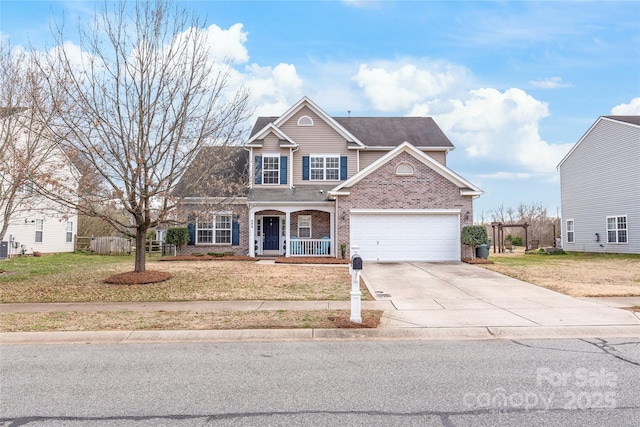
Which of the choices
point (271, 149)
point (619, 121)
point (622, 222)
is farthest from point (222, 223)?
point (619, 121)

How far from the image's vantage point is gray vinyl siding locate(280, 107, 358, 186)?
83.3ft

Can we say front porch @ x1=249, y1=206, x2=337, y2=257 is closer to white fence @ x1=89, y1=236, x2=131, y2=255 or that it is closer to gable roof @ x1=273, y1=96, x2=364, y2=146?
gable roof @ x1=273, y1=96, x2=364, y2=146

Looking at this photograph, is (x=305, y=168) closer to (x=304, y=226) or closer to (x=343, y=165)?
(x=343, y=165)

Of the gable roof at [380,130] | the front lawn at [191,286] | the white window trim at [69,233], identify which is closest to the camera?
the front lawn at [191,286]

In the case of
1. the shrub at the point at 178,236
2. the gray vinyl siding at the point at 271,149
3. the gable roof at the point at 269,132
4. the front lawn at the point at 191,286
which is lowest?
the front lawn at the point at 191,286

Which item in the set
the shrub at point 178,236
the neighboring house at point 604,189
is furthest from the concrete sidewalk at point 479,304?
the neighboring house at point 604,189

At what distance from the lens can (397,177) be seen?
21078 millimetres

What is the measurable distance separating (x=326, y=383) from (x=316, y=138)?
21.2m

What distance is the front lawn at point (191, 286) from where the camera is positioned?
11.2 m

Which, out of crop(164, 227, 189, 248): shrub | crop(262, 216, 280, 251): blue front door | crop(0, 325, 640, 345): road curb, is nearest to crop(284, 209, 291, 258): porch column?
crop(262, 216, 280, 251): blue front door

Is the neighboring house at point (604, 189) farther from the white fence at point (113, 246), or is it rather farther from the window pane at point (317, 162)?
the white fence at point (113, 246)

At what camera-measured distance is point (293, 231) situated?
24.1 metres

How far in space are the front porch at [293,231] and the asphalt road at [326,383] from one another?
15.5 metres

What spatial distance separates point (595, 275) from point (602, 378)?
11916mm
